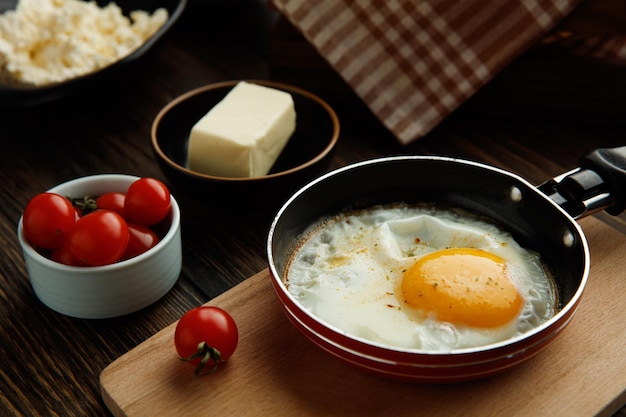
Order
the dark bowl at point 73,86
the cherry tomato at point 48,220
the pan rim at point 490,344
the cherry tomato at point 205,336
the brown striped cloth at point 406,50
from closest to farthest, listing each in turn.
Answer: the pan rim at point 490,344, the cherry tomato at point 205,336, the cherry tomato at point 48,220, the dark bowl at point 73,86, the brown striped cloth at point 406,50

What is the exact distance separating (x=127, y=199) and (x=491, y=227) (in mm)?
712

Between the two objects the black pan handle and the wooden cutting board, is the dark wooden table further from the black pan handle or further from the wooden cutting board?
the black pan handle

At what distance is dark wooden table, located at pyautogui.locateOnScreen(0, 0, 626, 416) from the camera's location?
1.36 m

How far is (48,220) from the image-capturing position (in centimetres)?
133

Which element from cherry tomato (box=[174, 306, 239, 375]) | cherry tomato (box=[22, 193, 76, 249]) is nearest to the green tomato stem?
cherry tomato (box=[174, 306, 239, 375])

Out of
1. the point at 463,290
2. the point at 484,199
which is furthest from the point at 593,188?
the point at 463,290

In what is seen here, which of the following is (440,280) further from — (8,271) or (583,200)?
(8,271)

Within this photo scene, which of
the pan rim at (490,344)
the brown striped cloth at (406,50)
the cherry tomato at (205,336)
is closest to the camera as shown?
the pan rim at (490,344)

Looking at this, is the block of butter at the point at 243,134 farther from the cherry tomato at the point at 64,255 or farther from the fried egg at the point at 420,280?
the cherry tomato at the point at 64,255

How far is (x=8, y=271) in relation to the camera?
1.55 metres

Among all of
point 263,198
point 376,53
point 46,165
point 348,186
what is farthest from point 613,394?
point 46,165

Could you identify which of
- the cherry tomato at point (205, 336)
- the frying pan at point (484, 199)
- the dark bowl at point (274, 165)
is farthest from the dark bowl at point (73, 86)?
the cherry tomato at point (205, 336)

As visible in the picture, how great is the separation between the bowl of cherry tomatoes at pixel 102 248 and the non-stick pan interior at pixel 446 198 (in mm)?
240

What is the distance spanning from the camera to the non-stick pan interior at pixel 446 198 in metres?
1.39
